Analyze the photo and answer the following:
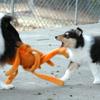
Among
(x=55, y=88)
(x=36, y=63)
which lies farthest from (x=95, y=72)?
(x=36, y=63)

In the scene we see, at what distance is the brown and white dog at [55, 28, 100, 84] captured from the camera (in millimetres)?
7598

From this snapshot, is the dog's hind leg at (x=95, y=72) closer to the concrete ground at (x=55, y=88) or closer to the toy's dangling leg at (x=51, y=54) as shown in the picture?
the concrete ground at (x=55, y=88)

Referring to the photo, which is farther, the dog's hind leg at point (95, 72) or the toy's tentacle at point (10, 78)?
the dog's hind leg at point (95, 72)

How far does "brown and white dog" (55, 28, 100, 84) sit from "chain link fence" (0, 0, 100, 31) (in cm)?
594

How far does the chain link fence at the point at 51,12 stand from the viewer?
1400 centimetres

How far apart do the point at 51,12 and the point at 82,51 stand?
7028 millimetres

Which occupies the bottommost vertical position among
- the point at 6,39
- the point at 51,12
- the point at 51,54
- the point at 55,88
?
the point at 51,12

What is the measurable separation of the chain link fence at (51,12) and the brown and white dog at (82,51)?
234 inches

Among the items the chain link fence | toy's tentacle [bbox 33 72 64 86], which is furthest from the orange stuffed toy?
the chain link fence

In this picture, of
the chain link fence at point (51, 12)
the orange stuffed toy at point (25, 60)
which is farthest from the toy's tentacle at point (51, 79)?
the chain link fence at point (51, 12)

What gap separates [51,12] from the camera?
47.8 feet

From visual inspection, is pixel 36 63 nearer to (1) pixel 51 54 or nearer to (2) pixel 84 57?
(1) pixel 51 54

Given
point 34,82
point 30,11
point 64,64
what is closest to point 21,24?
point 30,11

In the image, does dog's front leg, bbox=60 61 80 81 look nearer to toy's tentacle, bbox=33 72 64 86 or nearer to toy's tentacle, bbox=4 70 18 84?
toy's tentacle, bbox=33 72 64 86
